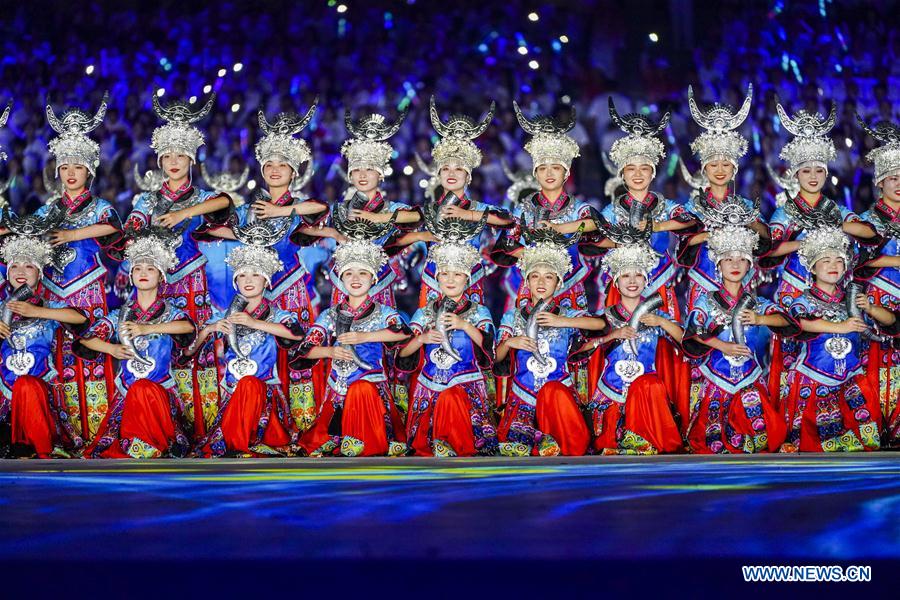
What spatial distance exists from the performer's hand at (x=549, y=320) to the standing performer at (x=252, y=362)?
39.9 inches

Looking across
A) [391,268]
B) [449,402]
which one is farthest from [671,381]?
[391,268]

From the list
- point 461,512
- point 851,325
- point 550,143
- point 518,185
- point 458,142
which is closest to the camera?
point 461,512

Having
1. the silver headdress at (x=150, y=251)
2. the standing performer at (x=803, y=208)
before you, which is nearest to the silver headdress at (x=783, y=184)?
the standing performer at (x=803, y=208)

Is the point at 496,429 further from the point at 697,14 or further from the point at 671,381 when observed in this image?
the point at 697,14

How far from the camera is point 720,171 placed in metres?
5.21

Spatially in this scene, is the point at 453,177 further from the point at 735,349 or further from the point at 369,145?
the point at 735,349

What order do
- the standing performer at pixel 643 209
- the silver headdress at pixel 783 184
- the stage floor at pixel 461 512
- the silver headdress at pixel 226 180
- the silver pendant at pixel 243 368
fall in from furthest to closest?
the silver headdress at pixel 226 180 < the silver headdress at pixel 783 184 < the standing performer at pixel 643 209 < the silver pendant at pixel 243 368 < the stage floor at pixel 461 512

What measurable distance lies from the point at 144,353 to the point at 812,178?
9.72ft

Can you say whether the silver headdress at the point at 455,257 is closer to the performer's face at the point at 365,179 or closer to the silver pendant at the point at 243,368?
the performer's face at the point at 365,179

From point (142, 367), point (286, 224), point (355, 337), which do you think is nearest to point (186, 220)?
point (286, 224)

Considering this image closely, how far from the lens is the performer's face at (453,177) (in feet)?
17.5

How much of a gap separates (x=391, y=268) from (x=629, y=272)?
109 centimetres

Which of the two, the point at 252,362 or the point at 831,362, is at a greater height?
the point at 252,362

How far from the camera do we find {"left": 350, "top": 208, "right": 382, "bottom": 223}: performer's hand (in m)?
5.27
